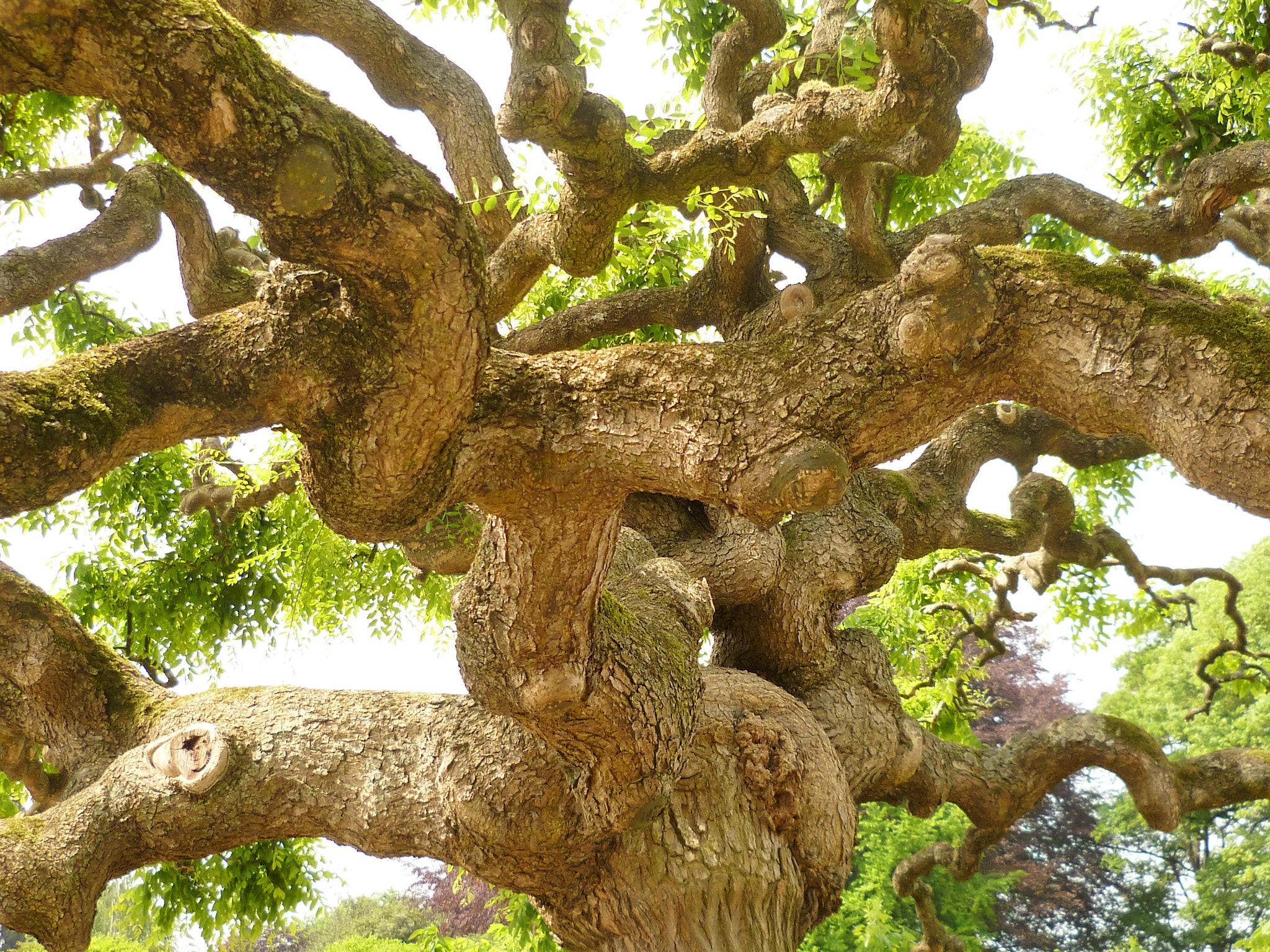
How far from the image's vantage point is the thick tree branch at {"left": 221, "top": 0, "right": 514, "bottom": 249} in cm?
522

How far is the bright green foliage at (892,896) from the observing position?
10.9 meters

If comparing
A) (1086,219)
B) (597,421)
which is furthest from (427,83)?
(1086,219)

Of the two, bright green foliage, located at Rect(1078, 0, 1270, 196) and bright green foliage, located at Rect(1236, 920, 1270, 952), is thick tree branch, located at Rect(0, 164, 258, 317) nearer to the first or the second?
bright green foliage, located at Rect(1078, 0, 1270, 196)

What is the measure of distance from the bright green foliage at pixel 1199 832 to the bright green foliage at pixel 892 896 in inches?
106

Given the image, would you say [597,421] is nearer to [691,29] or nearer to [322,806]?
[322,806]

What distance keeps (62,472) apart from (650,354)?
5.90 ft

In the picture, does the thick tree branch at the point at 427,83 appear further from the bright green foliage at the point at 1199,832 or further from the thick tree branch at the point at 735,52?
the bright green foliage at the point at 1199,832

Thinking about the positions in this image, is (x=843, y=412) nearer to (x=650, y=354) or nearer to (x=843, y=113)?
(x=650, y=354)

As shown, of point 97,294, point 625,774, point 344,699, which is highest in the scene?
point 97,294

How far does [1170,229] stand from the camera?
516 cm

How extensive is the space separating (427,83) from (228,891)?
5.22 meters

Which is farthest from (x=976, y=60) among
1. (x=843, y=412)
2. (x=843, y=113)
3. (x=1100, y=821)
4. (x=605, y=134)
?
(x=1100, y=821)

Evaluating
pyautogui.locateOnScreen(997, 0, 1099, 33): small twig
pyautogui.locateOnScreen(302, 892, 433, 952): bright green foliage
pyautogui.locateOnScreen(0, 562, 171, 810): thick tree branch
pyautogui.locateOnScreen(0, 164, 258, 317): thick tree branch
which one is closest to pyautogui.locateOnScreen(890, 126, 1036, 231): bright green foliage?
pyautogui.locateOnScreen(997, 0, 1099, 33): small twig

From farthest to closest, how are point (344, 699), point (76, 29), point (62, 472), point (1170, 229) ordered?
point (1170, 229), point (344, 699), point (62, 472), point (76, 29)
